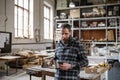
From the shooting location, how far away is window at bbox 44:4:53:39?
10.3m

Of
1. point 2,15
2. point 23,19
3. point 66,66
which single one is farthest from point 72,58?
point 23,19

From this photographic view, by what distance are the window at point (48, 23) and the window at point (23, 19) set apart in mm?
1700

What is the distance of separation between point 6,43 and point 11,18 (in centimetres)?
113

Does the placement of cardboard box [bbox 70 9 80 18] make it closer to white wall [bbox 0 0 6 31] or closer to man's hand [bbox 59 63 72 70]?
white wall [bbox 0 0 6 31]

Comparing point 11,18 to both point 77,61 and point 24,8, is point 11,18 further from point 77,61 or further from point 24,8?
point 77,61

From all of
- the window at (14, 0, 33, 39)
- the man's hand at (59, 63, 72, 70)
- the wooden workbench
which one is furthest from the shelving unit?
the man's hand at (59, 63, 72, 70)

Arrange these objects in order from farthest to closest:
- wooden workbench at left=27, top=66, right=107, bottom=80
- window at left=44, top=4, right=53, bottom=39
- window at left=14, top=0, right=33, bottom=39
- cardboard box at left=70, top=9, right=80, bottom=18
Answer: cardboard box at left=70, top=9, right=80, bottom=18 → window at left=44, top=4, right=53, bottom=39 → window at left=14, top=0, right=33, bottom=39 → wooden workbench at left=27, top=66, right=107, bottom=80

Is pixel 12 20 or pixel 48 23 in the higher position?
pixel 48 23

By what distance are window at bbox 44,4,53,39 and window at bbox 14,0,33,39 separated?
5.58 feet

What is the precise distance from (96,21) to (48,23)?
2.70 m

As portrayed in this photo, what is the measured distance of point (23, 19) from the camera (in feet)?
26.8

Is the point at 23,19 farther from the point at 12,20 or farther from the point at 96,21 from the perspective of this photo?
the point at 96,21

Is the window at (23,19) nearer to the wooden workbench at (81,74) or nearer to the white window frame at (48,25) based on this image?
the white window frame at (48,25)

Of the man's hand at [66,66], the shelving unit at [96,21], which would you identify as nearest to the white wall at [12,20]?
the shelving unit at [96,21]
